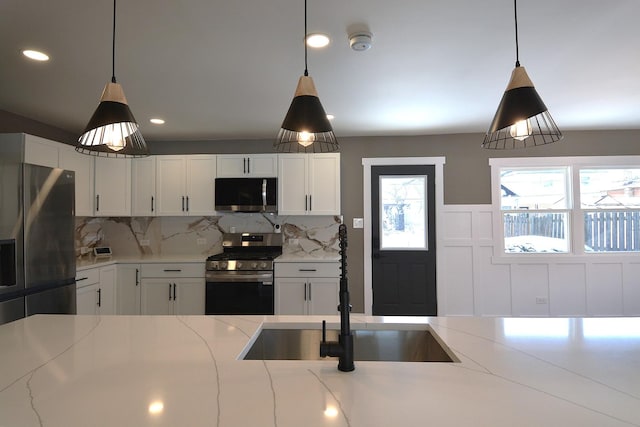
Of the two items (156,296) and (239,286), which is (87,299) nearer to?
(156,296)

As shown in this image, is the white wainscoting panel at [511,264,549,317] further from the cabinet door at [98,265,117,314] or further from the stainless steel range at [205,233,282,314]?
the cabinet door at [98,265,117,314]

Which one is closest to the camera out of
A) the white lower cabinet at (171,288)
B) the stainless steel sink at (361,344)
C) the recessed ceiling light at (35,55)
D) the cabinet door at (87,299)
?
the stainless steel sink at (361,344)

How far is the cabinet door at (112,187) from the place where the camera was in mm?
4066

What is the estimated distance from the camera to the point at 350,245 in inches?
174

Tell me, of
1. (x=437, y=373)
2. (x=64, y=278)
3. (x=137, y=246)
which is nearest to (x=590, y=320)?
(x=437, y=373)

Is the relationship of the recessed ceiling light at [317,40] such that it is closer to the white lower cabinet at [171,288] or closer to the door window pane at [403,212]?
the door window pane at [403,212]

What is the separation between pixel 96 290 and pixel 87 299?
158 millimetres

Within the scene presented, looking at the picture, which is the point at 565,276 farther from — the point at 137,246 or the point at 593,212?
the point at 137,246

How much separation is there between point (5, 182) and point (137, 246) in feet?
7.29

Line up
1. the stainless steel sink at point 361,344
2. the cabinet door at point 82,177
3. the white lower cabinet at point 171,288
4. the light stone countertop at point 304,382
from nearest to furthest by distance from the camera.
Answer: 1. the light stone countertop at point 304,382
2. the stainless steel sink at point 361,344
3. the cabinet door at point 82,177
4. the white lower cabinet at point 171,288

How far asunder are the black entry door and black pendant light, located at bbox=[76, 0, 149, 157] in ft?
10.5

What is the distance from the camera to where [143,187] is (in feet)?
13.8

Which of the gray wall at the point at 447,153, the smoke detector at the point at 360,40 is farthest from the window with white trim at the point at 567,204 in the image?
the smoke detector at the point at 360,40

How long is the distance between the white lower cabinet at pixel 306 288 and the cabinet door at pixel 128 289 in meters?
1.52
